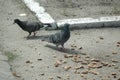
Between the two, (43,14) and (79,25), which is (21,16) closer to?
(43,14)

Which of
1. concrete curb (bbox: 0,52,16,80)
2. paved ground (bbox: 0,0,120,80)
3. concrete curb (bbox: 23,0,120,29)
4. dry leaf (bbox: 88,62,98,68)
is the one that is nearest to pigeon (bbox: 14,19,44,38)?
paved ground (bbox: 0,0,120,80)

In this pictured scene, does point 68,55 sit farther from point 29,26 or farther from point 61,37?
point 29,26

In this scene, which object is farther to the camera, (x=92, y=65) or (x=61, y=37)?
(x=61, y=37)

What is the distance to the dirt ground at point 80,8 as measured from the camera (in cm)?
1129

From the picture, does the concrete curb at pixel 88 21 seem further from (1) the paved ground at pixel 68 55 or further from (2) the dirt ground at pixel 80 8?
(2) the dirt ground at pixel 80 8

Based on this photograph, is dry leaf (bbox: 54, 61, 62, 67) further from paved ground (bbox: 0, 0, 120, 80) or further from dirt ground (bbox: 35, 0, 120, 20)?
dirt ground (bbox: 35, 0, 120, 20)

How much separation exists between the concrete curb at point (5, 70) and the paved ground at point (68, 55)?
0.15m

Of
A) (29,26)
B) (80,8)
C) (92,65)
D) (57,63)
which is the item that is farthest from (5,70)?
(80,8)

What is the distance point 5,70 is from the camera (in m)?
7.73

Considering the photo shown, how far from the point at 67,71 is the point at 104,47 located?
159 cm

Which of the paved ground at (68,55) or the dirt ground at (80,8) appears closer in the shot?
the paved ground at (68,55)

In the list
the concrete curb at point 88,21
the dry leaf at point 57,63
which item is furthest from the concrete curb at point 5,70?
the concrete curb at point 88,21

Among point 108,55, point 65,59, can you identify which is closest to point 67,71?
point 65,59

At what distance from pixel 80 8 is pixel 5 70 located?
465cm
